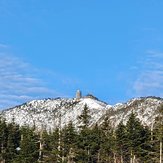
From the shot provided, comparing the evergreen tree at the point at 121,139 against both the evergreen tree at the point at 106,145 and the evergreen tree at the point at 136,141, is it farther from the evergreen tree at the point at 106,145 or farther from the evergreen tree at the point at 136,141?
the evergreen tree at the point at 136,141

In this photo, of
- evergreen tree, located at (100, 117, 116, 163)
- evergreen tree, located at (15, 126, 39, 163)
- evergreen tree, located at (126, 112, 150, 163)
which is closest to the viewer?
evergreen tree, located at (126, 112, 150, 163)

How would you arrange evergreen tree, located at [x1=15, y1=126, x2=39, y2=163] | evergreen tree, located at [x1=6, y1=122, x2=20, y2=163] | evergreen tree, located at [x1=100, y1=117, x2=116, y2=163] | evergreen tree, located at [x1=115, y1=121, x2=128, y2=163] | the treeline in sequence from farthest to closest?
evergreen tree, located at [x1=6, y1=122, x2=20, y2=163], evergreen tree, located at [x1=100, y1=117, x2=116, y2=163], evergreen tree, located at [x1=115, y1=121, x2=128, y2=163], evergreen tree, located at [x1=15, y1=126, x2=39, y2=163], the treeline

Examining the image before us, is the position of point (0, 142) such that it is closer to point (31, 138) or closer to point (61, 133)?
point (31, 138)

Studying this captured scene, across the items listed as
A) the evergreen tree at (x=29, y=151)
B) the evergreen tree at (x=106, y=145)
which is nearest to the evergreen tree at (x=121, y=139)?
the evergreen tree at (x=106, y=145)

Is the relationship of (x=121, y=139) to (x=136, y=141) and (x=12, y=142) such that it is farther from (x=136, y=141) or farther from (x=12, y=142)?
(x=12, y=142)

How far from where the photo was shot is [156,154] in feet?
239

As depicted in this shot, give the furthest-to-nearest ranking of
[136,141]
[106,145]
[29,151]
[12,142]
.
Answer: [12,142] → [106,145] → [29,151] → [136,141]

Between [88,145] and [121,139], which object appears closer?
[88,145]

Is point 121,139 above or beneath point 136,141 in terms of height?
above

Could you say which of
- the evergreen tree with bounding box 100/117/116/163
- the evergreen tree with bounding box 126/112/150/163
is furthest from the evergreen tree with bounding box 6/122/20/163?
the evergreen tree with bounding box 126/112/150/163

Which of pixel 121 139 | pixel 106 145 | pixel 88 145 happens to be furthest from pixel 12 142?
pixel 121 139

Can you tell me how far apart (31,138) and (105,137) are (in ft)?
47.2

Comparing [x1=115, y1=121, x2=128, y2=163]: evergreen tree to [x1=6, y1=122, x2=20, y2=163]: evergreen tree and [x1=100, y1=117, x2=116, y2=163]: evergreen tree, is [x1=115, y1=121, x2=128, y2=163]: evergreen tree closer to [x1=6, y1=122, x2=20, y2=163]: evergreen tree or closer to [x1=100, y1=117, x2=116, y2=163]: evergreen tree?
[x1=100, y1=117, x2=116, y2=163]: evergreen tree

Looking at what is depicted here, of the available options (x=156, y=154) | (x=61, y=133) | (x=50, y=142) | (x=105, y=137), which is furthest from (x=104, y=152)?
(x=156, y=154)
